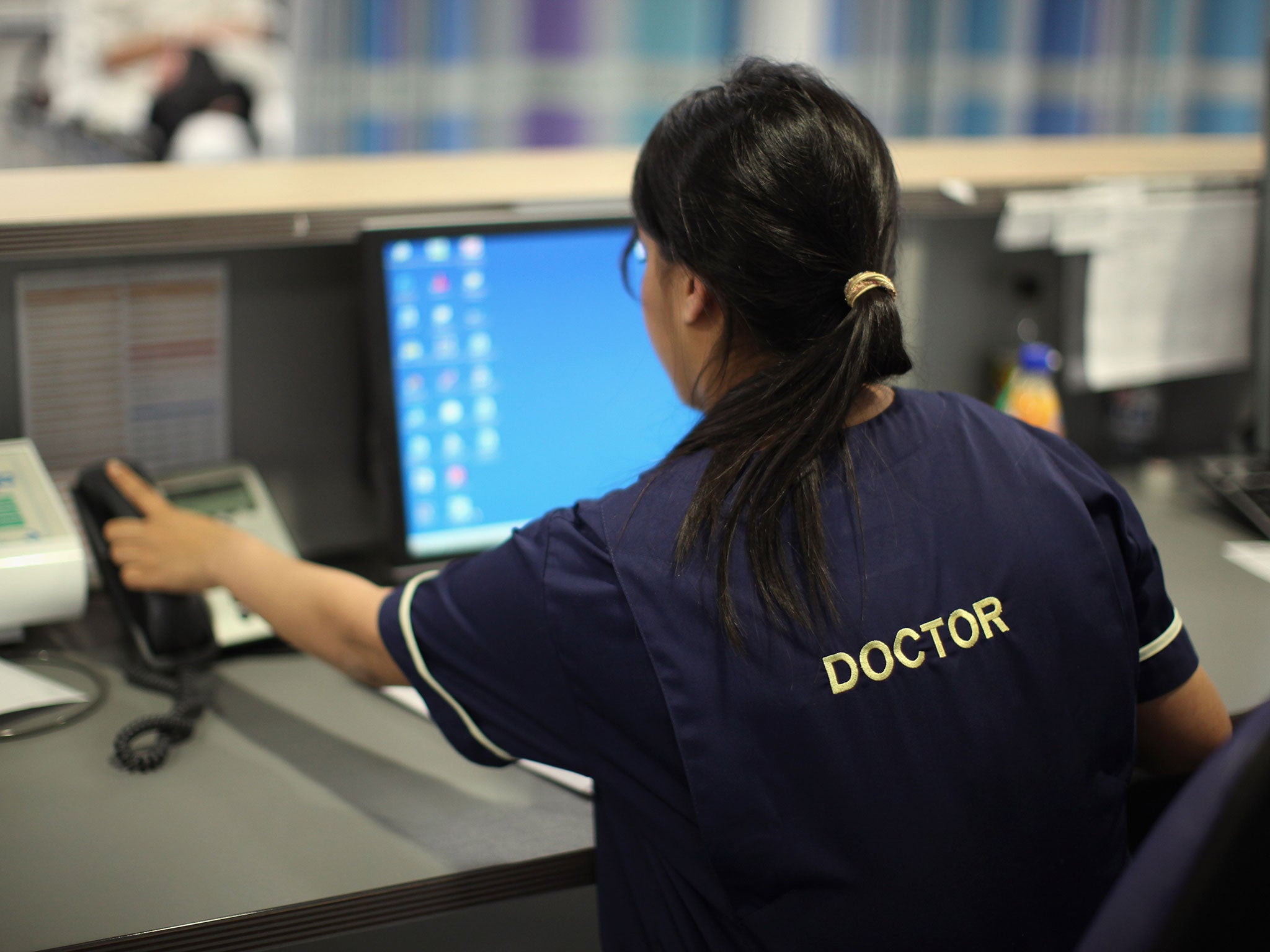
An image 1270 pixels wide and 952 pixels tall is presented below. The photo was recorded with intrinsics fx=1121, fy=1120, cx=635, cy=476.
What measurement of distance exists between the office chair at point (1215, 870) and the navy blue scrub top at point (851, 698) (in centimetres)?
19

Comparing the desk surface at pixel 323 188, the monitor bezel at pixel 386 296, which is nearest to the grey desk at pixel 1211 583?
the desk surface at pixel 323 188

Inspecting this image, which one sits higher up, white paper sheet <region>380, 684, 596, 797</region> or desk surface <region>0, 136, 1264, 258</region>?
desk surface <region>0, 136, 1264, 258</region>

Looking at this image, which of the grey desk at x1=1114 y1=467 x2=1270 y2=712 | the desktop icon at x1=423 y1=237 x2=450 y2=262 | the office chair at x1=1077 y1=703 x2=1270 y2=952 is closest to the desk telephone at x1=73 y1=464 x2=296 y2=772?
the desktop icon at x1=423 y1=237 x2=450 y2=262

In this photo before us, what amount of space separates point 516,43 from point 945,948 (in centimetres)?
233

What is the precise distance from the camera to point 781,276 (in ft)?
2.48

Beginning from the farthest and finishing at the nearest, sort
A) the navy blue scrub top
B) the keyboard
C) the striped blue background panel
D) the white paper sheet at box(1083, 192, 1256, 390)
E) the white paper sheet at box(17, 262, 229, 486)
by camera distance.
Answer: the striped blue background panel, the white paper sheet at box(1083, 192, 1256, 390), the keyboard, the white paper sheet at box(17, 262, 229, 486), the navy blue scrub top

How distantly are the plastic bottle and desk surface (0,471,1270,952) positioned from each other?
44 centimetres

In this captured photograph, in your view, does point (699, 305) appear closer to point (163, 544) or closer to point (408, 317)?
point (408, 317)

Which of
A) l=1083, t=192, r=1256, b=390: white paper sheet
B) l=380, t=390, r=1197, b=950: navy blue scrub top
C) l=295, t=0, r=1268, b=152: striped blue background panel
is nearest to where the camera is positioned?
l=380, t=390, r=1197, b=950: navy blue scrub top

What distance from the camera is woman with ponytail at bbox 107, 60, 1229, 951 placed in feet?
2.25

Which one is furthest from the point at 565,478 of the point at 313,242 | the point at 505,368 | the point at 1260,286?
the point at 1260,286

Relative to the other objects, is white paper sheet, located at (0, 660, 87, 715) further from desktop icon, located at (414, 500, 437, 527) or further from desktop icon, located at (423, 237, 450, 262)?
desktop icon, located at (423, 237, 450, 262)

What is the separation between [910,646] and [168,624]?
0.68 m

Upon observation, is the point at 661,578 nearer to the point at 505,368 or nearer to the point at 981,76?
the point at 505,368
